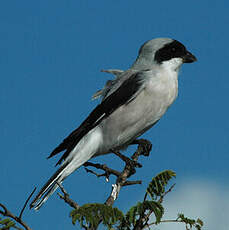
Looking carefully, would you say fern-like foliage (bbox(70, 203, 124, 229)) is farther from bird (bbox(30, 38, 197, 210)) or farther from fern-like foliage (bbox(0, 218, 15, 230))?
bird (bbox(30, 38, 197, 210))

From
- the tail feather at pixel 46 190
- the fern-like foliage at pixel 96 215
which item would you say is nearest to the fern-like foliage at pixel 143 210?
the fern-like foliage at pixel 96 215

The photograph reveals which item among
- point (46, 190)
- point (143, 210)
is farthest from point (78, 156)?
point (143, 210)

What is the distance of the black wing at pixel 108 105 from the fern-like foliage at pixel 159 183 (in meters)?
2.24

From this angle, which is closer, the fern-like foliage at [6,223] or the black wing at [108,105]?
the fern-like foliage at [6,223]

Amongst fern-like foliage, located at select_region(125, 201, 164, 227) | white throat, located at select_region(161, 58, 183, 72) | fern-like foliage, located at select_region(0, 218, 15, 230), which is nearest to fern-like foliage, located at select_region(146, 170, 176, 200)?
fern-like foliage, located at select_region(125, 201, 164, 227)

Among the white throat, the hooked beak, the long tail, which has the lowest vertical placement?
the long tail

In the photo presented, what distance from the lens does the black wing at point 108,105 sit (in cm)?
496

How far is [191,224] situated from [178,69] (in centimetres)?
306

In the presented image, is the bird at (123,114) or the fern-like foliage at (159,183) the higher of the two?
the bird at (123,114)

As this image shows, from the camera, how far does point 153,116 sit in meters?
5.01

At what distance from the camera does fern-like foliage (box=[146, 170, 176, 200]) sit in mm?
2756

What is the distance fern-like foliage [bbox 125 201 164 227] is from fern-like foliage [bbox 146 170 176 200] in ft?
0.75

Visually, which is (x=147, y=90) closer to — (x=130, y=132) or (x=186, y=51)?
(x=130, y=132)

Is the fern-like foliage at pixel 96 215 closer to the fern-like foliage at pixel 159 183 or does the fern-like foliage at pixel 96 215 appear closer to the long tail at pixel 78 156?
the fern-like foliage at pixel 159 183
